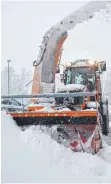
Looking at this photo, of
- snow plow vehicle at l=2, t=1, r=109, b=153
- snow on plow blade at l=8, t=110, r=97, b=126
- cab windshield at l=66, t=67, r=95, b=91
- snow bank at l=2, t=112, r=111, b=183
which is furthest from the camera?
cab windshield at l=66, t=67, r=95, b=91

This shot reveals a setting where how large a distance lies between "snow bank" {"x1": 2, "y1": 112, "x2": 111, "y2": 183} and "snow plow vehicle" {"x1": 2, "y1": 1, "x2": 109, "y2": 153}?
443 millimetres

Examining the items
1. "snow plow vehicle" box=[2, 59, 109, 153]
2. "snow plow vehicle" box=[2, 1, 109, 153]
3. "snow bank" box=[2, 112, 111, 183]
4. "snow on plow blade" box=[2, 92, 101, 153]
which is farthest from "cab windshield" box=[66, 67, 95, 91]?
"snow bank" box=[2, 112, 111, 183]

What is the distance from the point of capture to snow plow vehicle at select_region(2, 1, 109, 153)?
8352mm

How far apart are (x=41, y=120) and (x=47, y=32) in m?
3.49

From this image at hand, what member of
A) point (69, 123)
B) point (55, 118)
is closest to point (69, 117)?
point (69, 123)

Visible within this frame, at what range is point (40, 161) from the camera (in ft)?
22.3

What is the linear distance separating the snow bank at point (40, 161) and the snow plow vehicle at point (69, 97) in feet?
1.45

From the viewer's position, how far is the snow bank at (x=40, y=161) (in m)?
6.00

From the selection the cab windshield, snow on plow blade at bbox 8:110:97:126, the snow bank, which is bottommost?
the snow bank

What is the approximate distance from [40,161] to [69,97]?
9.56 ft

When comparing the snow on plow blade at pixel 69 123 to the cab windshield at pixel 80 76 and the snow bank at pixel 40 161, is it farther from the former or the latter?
the cab windshield at pixel 80 76

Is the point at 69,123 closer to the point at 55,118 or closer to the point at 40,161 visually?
the point at 55,118

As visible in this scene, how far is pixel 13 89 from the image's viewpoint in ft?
226

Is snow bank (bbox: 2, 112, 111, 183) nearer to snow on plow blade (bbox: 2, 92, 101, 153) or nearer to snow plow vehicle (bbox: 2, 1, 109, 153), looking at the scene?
snow on plow blade (bbox: 2, 92, 101, 153)
